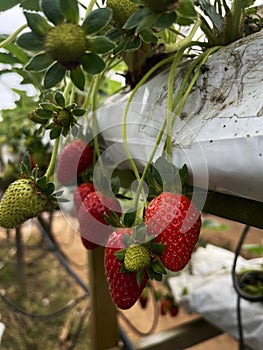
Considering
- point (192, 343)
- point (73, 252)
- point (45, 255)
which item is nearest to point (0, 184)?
point (192, 343)

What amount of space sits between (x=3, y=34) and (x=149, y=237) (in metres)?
0.26

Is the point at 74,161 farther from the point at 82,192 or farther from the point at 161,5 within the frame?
the point at 161,5

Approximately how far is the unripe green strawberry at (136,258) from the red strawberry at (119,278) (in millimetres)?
25

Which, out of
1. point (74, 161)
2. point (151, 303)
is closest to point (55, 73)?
point (74, 161)

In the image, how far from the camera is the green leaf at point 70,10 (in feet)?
0.90

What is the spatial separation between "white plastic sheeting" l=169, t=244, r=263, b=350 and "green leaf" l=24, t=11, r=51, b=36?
0.77 m

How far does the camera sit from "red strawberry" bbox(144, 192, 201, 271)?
323 millimetres

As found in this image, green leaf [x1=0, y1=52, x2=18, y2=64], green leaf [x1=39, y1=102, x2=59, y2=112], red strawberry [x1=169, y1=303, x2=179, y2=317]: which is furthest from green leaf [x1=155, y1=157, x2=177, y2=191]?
red strawberry [x1=169, y1=303, x2=179, y2=317]

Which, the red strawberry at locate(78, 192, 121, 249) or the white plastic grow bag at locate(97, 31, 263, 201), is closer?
the white plastic grow bag at locate(97, 31, 263, 201)

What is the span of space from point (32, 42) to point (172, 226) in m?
0.15

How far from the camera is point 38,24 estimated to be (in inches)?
10.9

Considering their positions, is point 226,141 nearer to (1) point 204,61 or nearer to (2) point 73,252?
(1) point 204,61

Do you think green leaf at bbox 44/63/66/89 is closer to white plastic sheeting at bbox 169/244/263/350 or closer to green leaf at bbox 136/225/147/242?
green leaf at bbox 136/225/147/242

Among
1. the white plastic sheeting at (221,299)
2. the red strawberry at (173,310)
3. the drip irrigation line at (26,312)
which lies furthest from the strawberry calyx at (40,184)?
the red strawberry at (173,310)
